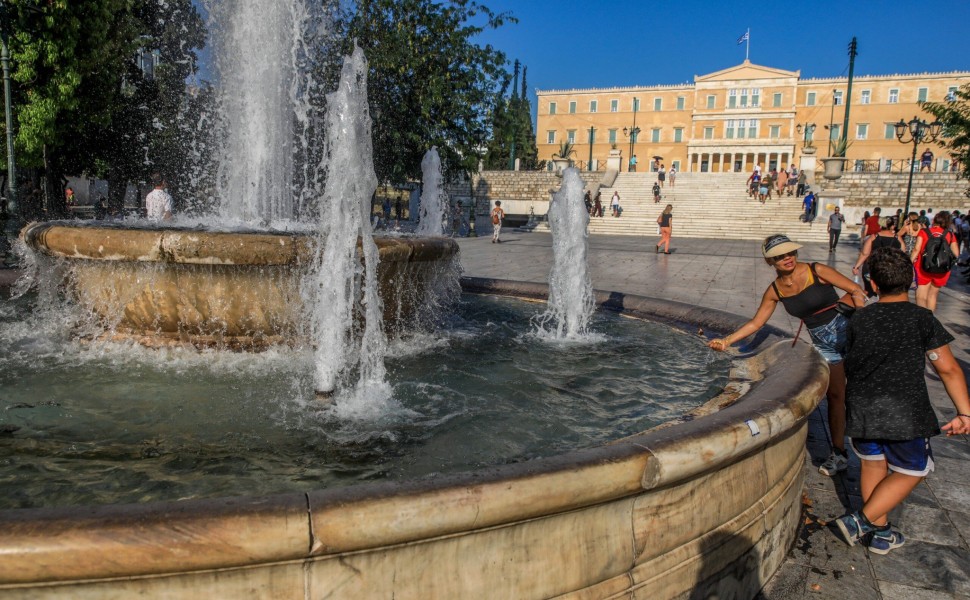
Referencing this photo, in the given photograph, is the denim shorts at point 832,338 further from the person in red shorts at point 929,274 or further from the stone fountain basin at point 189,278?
the person in red shorts at point 929,274

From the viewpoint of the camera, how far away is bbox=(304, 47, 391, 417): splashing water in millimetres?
4079

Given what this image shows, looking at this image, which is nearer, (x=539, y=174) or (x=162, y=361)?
(x=162, y=361)

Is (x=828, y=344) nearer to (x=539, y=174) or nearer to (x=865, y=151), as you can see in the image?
(x=539, y=174)

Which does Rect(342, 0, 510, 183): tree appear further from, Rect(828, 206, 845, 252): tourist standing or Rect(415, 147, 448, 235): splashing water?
Rect(828, 206, 845, 252): tourist standing

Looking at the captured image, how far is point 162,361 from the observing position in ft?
14.5

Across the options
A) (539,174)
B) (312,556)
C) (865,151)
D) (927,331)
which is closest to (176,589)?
(312,556)

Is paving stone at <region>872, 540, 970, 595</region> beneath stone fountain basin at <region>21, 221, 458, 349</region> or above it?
beneath

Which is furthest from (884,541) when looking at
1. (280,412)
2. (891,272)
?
(280,412)

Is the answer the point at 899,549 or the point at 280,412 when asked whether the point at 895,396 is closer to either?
the point at 899,549

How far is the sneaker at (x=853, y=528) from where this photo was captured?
286 cm

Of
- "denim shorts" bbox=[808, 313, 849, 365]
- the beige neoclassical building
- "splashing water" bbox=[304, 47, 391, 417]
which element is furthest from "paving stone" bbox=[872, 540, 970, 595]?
the beige neoclassical building

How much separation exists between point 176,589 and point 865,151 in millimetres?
77587

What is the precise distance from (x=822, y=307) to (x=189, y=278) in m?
3.87

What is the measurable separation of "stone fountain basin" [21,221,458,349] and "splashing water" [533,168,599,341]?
203 centimetres
